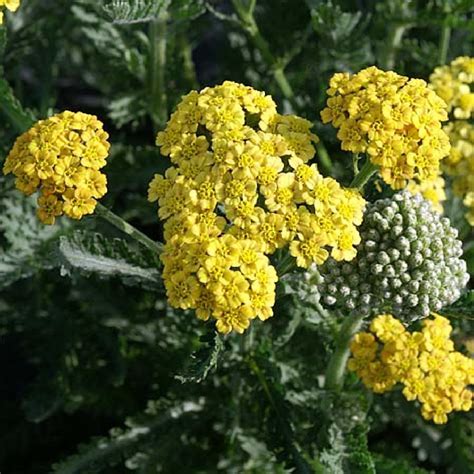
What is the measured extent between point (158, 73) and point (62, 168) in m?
1.40

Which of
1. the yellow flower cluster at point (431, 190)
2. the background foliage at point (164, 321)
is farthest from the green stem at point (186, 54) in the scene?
the yellow flower cluster at point (431, 190)

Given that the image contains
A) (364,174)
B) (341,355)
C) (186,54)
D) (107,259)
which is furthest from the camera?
(186,54)

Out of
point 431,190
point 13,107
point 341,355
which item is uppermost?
point 13,107

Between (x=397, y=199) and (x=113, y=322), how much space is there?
1554 millimetres

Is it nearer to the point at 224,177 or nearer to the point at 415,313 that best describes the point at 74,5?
the point at 224,177

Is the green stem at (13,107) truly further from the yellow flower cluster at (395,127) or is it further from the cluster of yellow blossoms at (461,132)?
the cluster of yellow blossoms at (461,132)

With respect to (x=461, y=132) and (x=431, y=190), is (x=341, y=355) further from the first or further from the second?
(x=461, y=132)

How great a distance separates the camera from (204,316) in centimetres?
249

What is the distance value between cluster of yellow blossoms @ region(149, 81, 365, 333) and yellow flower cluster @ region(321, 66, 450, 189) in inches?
5.5

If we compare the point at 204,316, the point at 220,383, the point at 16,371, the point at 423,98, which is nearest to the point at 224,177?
the point at 204,316

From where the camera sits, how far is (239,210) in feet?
8.41

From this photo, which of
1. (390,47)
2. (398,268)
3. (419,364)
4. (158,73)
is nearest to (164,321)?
(158,73)

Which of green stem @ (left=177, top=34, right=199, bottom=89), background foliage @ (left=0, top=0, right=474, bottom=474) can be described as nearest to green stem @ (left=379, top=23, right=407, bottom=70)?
background foliage @ (left=0, top=0, right=474, bottom=474)

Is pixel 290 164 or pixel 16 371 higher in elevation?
pixel 290 164
